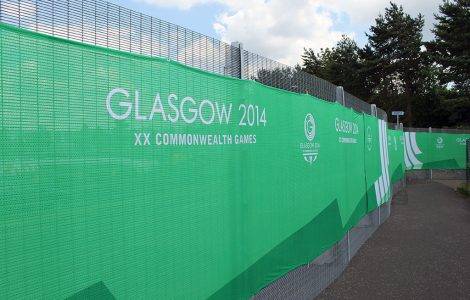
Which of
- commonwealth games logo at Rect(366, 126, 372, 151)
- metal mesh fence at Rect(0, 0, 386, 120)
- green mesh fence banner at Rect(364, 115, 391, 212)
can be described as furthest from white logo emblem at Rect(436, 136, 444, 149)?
metal mesh fence at Rect(0, 0, 386, 120)

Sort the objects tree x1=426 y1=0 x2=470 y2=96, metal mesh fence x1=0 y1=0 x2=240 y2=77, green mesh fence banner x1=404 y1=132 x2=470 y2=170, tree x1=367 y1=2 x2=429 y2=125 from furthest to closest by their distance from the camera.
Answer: tree x1=367 y1=2 x2=429 y2=125 < tree x1=426 y1=0 x2=470 y2=96 < green mesh fence banner x1=404 y1=132 x2=470 y2=170 < metal mesh fence x1=0 y1=0 x2=240 y2=77

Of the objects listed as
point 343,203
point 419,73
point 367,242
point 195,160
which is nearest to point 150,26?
point 195,160

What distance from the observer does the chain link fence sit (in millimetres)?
2447

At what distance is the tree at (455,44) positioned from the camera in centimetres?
3766

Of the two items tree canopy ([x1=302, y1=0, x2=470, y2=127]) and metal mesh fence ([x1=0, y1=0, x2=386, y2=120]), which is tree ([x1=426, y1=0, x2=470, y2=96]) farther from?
metal mesh fence ([x1=0, y1=0, x2=386, y2=120])

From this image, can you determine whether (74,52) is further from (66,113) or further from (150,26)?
(150,26)

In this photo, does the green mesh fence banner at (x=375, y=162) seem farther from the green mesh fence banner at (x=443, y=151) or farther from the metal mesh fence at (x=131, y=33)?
the green mesh fence banner at (x=443, y=151)

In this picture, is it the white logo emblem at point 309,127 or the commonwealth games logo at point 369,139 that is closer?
the white logo emblem at point 309,127

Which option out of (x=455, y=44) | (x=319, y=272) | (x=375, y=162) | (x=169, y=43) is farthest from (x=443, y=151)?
(x=169, y=43)

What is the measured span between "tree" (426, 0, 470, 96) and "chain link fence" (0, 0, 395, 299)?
115ft

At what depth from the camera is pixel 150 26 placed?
3201 millimetres

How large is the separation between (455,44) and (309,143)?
36840 millimetres

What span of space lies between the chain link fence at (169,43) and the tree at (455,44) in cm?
3495

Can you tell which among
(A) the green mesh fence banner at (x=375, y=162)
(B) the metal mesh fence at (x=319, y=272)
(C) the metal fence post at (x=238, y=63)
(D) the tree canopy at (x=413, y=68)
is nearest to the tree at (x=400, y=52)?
(D) the tree canopy at (x=413, y=68)
